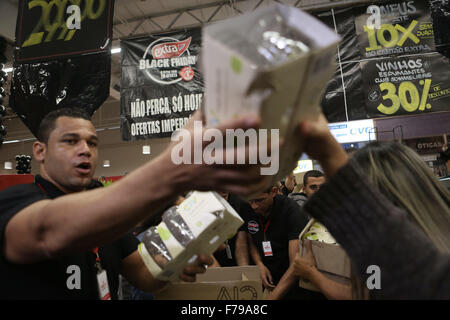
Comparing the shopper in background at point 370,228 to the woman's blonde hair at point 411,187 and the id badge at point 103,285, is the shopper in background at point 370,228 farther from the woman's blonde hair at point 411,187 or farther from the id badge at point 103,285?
the id badge at point 103,285

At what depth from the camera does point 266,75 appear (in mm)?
519

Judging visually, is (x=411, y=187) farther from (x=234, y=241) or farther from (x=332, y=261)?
(x=234, y=241)

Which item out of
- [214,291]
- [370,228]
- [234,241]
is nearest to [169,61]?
[234,241]

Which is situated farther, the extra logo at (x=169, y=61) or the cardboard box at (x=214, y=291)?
the extra logo at (x=169, y=61)

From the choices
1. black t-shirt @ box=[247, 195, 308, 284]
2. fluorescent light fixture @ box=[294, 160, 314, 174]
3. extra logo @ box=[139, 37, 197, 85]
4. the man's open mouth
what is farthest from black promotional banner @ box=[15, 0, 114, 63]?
fluorescent light fixture @ box=[294, 160, 314, 174]

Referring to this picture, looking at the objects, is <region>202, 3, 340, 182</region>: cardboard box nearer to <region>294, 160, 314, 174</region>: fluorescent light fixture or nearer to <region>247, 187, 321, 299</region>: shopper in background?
<region>247, 187, 321, 299</region>: shopper in background

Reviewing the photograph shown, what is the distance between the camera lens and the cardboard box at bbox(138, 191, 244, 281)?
1.31 meters

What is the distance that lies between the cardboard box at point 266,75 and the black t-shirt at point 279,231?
211 centimetres

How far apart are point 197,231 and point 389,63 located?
3.56 m

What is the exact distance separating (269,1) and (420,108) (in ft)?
13.1

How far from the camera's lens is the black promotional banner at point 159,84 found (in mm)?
4039

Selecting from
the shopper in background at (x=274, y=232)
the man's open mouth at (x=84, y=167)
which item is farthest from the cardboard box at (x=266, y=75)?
the shopper in background at (x=274, y=232)
